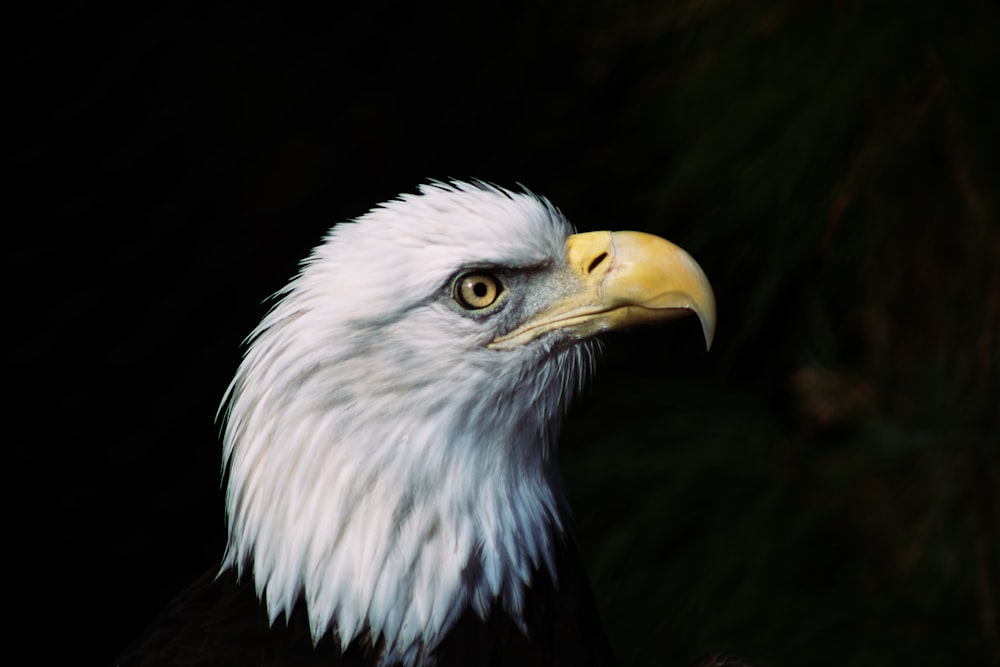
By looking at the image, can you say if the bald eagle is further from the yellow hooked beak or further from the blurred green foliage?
the blurred green foliage

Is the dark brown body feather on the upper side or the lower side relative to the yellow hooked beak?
lower

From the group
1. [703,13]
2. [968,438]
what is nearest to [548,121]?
[703,13]

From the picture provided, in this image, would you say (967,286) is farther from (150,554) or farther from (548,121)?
(150,554)

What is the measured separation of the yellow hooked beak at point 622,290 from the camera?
116cm

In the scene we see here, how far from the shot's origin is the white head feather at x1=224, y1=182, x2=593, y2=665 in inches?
44.3

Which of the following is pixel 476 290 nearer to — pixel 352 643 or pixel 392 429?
pixel 392 429

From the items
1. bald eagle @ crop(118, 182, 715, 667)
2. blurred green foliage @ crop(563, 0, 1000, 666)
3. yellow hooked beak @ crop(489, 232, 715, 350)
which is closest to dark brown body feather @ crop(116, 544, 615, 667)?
bald eagle @ crop(118, 182, 715, 667)

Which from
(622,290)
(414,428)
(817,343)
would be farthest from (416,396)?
(817,343)

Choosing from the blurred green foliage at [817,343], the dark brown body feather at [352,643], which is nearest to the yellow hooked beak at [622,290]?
the dark brown body feather at [352,643]

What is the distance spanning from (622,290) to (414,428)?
0.88 ft

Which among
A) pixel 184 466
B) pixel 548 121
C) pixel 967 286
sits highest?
pixel 548 121

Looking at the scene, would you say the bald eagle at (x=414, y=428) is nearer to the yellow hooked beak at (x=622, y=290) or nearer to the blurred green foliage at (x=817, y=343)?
the yellow hooked beak at (x=622, y=290)

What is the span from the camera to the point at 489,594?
1185 millimetres

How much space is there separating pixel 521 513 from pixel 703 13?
939 millimetres
